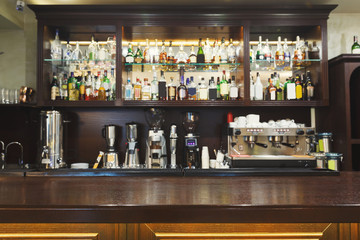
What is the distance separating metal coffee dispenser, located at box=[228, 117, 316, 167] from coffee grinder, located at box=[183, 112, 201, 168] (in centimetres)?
35

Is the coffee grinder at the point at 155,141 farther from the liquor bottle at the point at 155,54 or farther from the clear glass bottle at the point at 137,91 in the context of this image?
the liquor bottle at the point at 155,54

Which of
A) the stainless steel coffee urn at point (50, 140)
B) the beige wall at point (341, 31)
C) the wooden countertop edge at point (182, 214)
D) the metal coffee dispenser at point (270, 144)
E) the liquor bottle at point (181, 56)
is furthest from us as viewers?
the beige wall at point (341, 31)

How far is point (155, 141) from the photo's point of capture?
2852 millimetres

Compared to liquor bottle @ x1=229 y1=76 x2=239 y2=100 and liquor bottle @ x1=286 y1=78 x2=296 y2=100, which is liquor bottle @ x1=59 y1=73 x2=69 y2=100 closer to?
liquor bottle @ x1=229 y1=76 x2=239 y2=100

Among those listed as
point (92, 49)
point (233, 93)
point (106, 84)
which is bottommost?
point (233, 93)

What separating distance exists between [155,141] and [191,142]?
14.5 inches

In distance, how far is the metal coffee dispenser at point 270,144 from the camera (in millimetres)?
2697

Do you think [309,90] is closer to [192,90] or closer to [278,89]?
[278,89]

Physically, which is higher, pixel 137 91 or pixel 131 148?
pixel 137 91

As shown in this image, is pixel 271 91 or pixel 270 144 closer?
pixel 270 144

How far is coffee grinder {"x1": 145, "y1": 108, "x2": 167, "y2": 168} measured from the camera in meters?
2.83

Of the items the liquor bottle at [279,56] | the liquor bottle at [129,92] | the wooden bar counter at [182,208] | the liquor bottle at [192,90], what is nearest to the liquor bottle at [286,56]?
the liquor bottle at [279,56]

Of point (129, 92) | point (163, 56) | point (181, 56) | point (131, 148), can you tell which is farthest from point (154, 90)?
point (131, 148)

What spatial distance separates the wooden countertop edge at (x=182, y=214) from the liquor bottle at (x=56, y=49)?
7.50 feet
